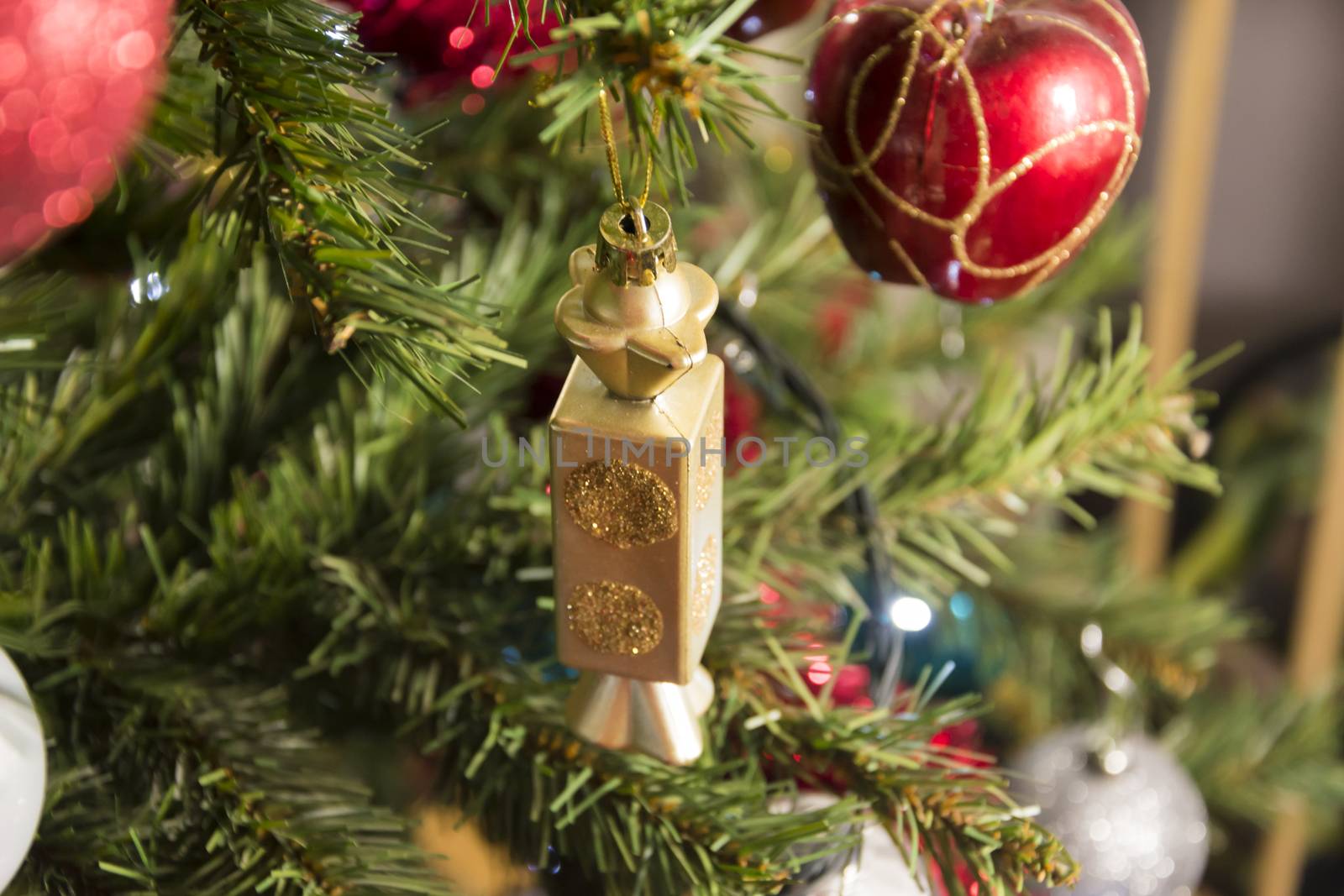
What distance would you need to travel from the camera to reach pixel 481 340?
24 centimetres

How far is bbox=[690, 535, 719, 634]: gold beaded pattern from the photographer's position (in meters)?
0.30

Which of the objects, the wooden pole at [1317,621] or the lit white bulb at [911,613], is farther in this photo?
the wooden pole at [1317,621]

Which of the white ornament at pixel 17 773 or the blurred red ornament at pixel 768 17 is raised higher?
the blurred red ornament at pixel 768 17

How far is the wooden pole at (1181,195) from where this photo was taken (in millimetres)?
832

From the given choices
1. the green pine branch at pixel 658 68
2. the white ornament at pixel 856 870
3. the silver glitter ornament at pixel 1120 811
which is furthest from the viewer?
the silver glitter ornament at pixel 1120 811

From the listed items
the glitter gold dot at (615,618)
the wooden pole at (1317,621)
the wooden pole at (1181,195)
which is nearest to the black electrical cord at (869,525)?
the glitter gold dot at (615,618)

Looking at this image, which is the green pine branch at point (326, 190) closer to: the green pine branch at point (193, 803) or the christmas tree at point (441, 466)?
the christmas tree at point (441, 466)

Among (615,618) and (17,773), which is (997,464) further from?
(17,773)

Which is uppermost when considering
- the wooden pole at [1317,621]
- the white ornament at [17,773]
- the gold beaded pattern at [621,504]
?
the gold beaded pattern at [621,504]

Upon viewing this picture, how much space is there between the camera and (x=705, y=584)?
307 mm

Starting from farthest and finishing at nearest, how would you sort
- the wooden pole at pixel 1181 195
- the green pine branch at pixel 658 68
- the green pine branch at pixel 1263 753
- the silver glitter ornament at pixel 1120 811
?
1. the wooden pole at pixel 1181 195
2. the green pine branch at pixel 1263 753
3. the silver glitter ornament at pixel 1120 811
4. the green pine branch at pixel 658 68

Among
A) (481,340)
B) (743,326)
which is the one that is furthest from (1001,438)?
(481,340)

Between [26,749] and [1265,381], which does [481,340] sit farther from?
[1265,381]

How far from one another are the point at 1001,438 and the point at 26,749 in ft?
1.02
